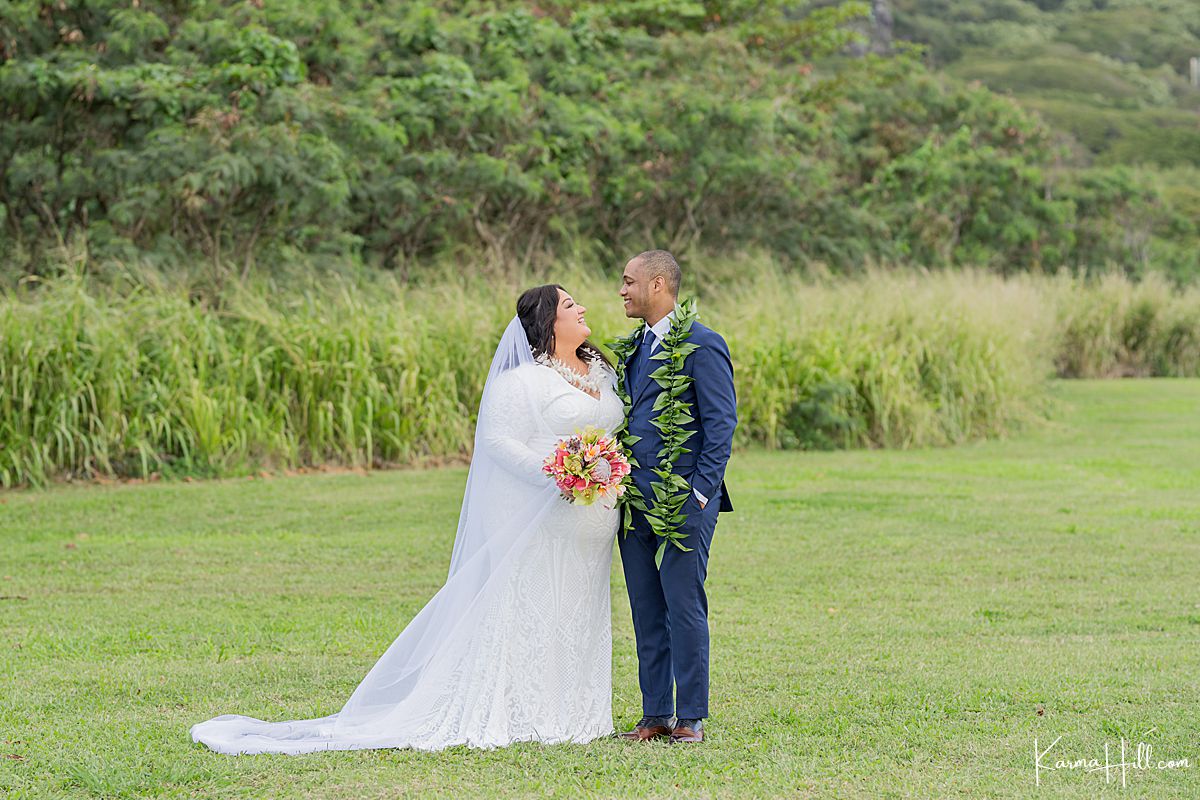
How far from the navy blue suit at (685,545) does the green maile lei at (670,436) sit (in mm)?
29

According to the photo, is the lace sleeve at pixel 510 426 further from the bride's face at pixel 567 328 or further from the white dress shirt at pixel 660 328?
the white dress shirt at pixel 660 328

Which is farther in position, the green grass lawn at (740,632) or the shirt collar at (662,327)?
the shirt collar at (662,327)

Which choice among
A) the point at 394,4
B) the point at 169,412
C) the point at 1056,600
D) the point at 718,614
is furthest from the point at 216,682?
the point at 394,4

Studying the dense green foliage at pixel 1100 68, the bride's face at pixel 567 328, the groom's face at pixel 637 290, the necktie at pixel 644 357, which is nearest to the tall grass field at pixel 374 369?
the bride's face at pixel 567 328

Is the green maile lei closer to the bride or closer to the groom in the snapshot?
the groom

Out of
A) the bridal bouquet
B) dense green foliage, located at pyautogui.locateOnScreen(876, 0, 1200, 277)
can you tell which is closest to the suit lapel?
the bridal bouquet

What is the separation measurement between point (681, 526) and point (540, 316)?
0.98 m

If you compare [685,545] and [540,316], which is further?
[540,316]

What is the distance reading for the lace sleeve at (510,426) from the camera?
17.6 ft

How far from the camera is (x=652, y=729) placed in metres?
5.34

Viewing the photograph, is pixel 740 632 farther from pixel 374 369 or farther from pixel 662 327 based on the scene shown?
pixel 374 369

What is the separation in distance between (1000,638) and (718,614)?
1476 millimetres

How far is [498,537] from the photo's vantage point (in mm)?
5395

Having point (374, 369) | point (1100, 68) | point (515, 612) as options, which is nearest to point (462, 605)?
point (515, 612)
